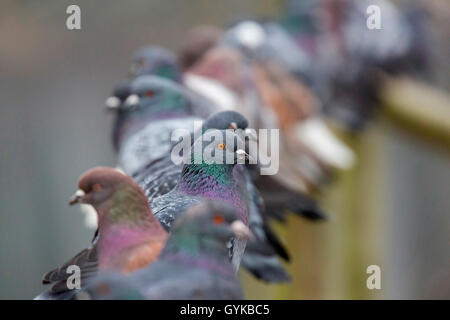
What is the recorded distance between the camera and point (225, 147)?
5.12 feet

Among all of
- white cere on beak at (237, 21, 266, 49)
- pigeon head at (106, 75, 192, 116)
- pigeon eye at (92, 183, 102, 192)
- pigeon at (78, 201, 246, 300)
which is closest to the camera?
pigeon at (78, 201, 246, 300)

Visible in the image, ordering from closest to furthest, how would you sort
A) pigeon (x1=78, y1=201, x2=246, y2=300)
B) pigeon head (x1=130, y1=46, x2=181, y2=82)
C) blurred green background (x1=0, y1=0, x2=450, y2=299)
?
pigeon (x1=78, y1=201, x2=246, y2=300)
pigeon head (x1=130, y1=46, x2=181, y2=82)
blurred green background (x1=0, y1=0, x2=450, y2=299)

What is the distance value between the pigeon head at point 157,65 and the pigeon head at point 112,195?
4.27 ft

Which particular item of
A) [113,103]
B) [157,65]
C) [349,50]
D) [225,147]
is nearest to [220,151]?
[225,147]

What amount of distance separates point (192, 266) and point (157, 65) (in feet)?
5.56

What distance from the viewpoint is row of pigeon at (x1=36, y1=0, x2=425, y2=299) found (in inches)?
50.3

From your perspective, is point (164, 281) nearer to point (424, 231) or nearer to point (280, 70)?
point (280, 70)

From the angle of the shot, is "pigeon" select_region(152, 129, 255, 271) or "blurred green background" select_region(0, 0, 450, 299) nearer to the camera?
"pigeon" select_region(152, 129, 255, 271)

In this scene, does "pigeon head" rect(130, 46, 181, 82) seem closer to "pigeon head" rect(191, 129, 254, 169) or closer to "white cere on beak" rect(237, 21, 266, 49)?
"white cere on beak" rect(237, 21, 266, 49)

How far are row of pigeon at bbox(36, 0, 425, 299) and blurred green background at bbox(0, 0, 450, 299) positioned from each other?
1.12ft

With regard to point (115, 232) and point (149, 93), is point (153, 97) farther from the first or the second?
point (115, 232)

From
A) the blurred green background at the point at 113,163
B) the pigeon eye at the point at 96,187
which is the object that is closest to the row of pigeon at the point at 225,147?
the pigeon eye at the point at 96,187

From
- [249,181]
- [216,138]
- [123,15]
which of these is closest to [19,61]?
[123,15]

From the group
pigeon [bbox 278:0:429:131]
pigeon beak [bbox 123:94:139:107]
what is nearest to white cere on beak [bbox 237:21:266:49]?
pigeon [bbox 278:0:429:131]
